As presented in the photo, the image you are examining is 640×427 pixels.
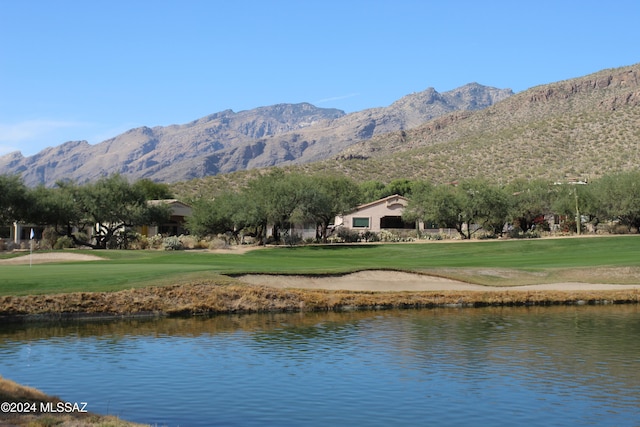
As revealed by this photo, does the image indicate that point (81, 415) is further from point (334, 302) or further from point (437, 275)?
point (437, 275)

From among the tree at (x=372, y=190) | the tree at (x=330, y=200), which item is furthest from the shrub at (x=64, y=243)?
the tree at (x=372, y=190)

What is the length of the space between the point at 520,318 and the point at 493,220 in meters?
44.2

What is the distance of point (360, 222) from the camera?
87.5 metres

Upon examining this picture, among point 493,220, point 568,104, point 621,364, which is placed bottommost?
point 621,364

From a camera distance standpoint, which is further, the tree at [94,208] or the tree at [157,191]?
the tree at [157,191]

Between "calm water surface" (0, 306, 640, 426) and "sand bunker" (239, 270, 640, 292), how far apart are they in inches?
211

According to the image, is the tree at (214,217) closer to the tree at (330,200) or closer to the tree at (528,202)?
the tree at (330,200)

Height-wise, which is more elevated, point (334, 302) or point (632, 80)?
point (632, 80)

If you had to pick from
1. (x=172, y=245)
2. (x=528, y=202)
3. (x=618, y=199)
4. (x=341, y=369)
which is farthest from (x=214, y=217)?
(x=341, y=369)

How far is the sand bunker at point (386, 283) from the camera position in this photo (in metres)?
34.8

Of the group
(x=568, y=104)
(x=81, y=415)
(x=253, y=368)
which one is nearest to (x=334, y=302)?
(x=253, y=368)

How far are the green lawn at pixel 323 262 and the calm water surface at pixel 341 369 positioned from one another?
15.3 ft

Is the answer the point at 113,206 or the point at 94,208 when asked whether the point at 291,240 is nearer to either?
the point at 113,206

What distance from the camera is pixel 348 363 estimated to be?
20.2 m
